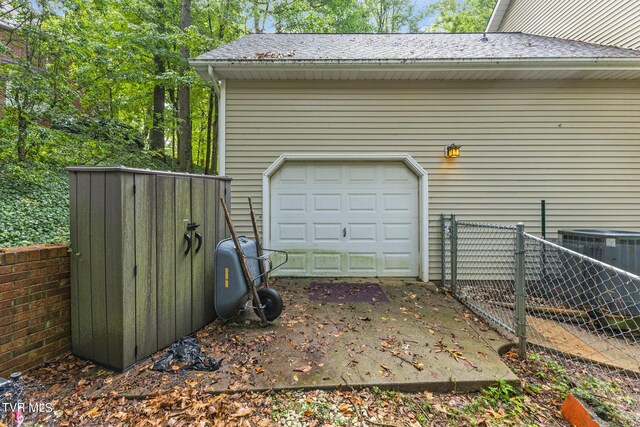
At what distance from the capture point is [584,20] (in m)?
6.01

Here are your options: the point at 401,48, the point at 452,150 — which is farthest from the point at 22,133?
the point at 452,150

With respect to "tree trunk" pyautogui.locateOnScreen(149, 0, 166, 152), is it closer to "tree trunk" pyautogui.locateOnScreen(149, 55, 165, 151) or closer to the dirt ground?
"tree trunk" pyautogui.locateOnScreen(149, 55, 165, 151)

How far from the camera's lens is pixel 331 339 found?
2889 mm

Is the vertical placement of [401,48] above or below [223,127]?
above

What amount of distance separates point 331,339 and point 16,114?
6846mm

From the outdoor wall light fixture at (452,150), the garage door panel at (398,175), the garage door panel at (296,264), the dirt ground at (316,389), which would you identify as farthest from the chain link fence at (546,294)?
the garage door panel at (296,264)

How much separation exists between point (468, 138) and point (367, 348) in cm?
403

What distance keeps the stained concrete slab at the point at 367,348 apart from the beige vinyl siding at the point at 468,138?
171cm

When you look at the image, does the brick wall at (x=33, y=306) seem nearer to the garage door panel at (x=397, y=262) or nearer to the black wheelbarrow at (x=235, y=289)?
the black wheelbarrow at (x=235, y=289)

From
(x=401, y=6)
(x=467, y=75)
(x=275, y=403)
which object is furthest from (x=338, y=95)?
(x=401, y=6)

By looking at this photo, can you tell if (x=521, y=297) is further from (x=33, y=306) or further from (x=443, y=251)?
(x=33, y=306)

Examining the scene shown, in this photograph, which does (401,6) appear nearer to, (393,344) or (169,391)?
(393,344)

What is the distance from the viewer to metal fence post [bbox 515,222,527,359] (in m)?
2.78

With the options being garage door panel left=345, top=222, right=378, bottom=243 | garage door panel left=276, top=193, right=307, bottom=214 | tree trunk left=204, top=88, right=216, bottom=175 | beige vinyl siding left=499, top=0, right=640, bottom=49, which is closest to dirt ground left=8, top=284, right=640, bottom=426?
garage door panel left=345, top=222, right=378, bottom=243
